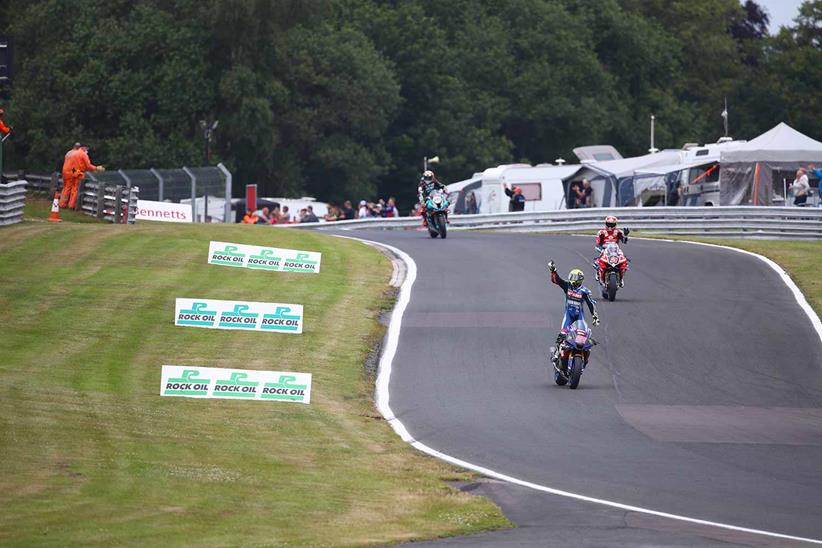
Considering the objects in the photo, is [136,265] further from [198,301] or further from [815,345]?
[815,345]

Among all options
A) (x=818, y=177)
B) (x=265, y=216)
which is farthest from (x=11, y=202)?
(x=818, y=177)

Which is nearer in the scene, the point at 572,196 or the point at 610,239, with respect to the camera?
the point at 610,239

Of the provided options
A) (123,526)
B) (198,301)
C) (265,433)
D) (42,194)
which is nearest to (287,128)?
(42,194)

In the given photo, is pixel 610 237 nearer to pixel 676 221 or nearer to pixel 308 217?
pixel 676 221

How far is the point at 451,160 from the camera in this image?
83.9 meters

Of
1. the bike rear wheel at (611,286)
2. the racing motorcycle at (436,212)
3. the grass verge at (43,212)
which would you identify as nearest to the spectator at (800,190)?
the racing motorcycle at (436,212)

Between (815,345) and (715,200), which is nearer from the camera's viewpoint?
(815,345)

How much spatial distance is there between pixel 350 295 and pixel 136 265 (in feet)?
15.7

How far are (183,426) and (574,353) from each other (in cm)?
604

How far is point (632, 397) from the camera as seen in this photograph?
20.1 meters

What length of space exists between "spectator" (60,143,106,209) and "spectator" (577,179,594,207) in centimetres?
1861

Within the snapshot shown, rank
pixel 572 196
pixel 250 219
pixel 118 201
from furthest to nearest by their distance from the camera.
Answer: pixel 572 196 → pixel 250 219 → pixel 118 201

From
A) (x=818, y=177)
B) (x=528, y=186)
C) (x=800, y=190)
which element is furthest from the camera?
(x=528, y=186)

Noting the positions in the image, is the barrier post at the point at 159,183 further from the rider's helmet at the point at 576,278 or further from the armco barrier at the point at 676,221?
the rider's helmet at the point at 576,278
